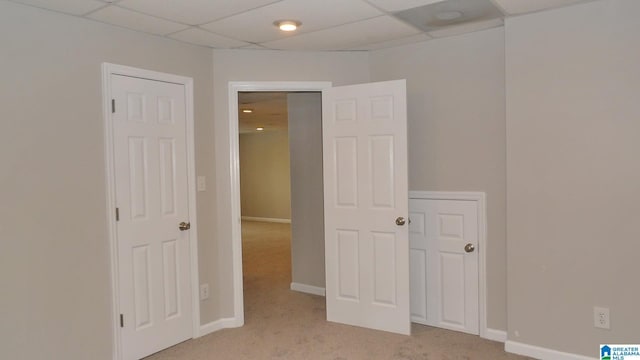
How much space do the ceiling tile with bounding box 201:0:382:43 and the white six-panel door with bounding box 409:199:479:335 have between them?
5.60 feet

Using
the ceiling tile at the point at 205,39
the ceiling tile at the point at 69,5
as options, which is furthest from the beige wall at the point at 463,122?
the ceiling tile at the point at 69,5

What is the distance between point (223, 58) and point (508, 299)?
3.02 m

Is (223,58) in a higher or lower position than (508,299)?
higher

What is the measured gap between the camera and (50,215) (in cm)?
274

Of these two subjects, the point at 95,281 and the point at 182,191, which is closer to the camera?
the point at 95,281

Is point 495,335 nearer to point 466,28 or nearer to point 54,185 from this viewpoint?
point 466,28

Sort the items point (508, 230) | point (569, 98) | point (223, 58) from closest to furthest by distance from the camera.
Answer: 1. point (569, 98)
2. point (508, 230)
3. point (223, 58)

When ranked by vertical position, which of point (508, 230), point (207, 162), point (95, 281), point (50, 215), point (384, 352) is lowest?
point (384, 352)

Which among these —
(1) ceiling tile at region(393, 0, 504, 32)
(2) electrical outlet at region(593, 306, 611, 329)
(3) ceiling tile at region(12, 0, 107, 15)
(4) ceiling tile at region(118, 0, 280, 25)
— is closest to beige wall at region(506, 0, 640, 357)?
(2) electrical outlet at region(593, 306, 611, 329)

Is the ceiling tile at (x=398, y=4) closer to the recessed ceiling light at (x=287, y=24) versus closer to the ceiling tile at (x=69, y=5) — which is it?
the recessed ceiling light at (x=287, y=24)

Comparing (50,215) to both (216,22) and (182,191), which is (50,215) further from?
(216,22)

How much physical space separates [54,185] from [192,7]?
1.42 metres

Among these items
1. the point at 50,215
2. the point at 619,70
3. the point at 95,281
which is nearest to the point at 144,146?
the point at 50,215

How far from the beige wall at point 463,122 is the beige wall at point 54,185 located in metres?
2.30
